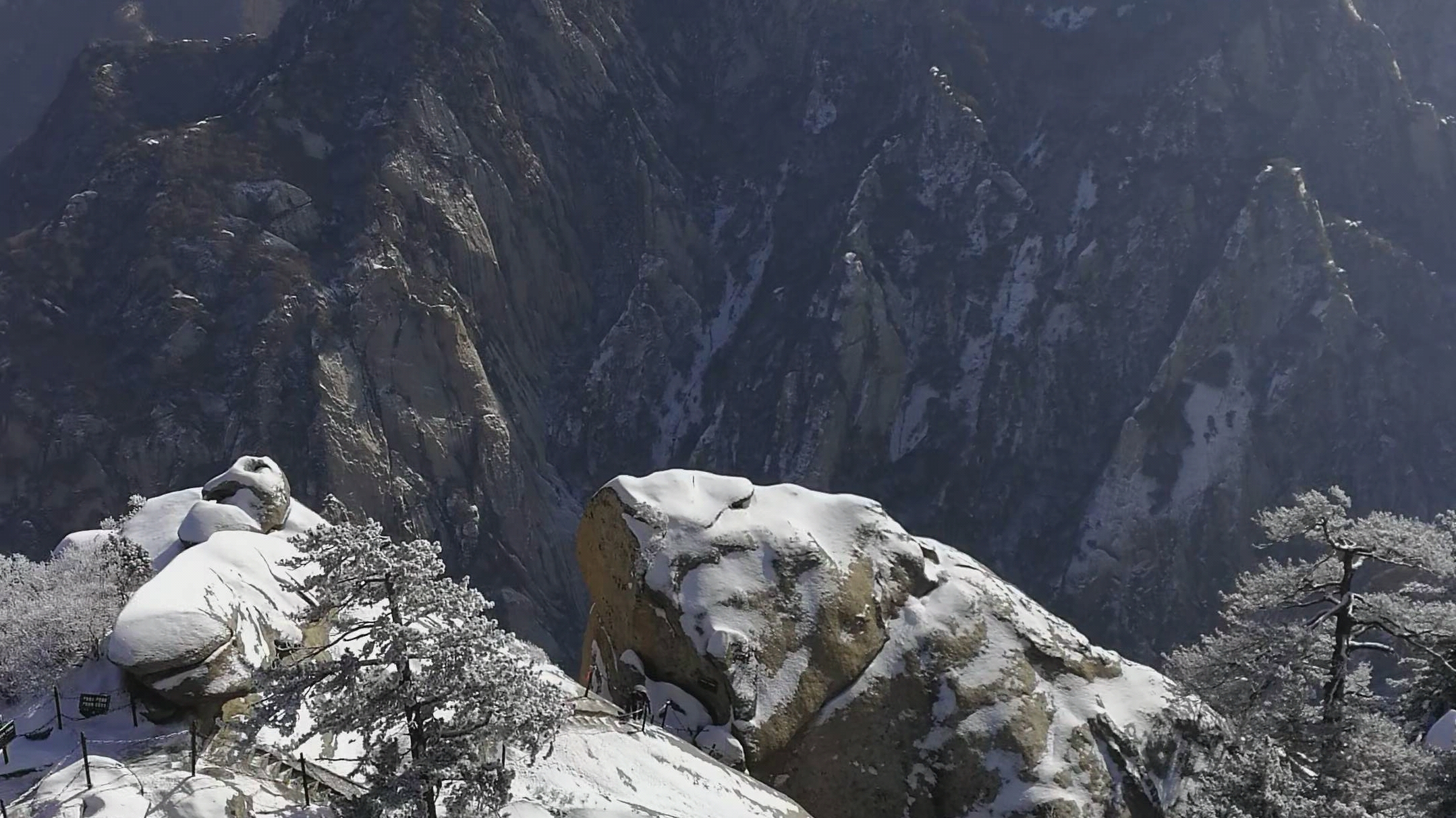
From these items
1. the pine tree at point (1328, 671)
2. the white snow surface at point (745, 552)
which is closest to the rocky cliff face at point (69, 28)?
the white snow surface at point (745, 552)

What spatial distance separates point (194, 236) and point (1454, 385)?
257 ft

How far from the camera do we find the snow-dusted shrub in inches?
632

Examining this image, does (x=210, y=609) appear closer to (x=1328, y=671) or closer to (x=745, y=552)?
(x=745, y=552)

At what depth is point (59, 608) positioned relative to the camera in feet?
54.5

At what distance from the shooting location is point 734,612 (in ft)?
74.9

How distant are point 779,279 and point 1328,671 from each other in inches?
2481

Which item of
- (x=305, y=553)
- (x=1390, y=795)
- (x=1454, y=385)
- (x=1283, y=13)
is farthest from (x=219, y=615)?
(x=1283, y=13)

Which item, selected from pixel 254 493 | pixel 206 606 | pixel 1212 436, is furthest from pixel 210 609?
pixel 1212 436

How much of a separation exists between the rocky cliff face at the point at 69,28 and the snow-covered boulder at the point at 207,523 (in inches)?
3996

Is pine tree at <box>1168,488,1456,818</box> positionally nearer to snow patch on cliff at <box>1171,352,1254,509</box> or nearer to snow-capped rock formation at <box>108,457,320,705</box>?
snow-capped rock formation at <box>108,457,320,705</box>

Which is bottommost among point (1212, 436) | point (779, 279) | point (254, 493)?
point (254, 493)

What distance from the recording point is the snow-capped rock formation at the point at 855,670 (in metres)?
22.4

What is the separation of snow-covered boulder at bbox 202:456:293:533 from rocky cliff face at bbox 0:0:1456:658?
3882 cm

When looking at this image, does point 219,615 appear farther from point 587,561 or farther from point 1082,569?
point 1082,569
